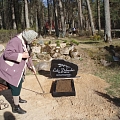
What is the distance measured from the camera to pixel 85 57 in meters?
10.1

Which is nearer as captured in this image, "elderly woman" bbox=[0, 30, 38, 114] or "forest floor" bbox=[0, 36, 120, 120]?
"elderly woman" bbox=[0, 30, 38, 114]

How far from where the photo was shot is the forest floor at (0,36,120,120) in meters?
4.74

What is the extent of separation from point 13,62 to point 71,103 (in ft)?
5.72

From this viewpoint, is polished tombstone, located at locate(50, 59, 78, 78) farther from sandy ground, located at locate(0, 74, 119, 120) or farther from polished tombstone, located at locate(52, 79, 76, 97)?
polished tombstone, located at locate(52, 79, 76, 97)

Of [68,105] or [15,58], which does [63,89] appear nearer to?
[68,105]

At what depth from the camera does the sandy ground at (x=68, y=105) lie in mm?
4730

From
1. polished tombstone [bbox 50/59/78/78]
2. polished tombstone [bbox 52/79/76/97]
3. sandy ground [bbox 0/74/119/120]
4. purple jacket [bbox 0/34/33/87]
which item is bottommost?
sandy ground [bbox 0/74/119/120]

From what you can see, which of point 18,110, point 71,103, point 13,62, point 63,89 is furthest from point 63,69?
point 13,62

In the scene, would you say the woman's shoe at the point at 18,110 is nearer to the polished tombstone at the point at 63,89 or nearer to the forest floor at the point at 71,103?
the forest floor at the point at 71,103

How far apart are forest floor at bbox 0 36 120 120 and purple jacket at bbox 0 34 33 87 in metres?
0.88

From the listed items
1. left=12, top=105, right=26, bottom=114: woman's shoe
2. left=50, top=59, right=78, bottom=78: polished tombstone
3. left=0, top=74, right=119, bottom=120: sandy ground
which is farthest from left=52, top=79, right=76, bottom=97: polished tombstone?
left=12, top=105, right=26, bottom=114: woman's shoe

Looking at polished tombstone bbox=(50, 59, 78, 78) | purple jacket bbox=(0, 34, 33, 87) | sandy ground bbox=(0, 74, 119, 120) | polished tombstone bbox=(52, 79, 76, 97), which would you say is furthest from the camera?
polished tombstone bbox=(50, 59, 78, 78)

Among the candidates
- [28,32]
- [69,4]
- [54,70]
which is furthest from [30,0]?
[28,32]

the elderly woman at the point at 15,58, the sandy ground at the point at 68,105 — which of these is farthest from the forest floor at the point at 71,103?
the elderly woman at the point at 15,58
